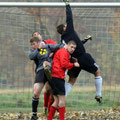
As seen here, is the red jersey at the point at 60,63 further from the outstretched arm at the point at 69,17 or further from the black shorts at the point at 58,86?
the outstretched arm at the point at 69,17

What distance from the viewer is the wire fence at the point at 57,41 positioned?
10398 mm

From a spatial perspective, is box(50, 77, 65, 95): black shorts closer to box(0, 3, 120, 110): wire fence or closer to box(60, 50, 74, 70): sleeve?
box(60, 50, 74, 70): sleeve

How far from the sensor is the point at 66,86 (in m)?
8.37

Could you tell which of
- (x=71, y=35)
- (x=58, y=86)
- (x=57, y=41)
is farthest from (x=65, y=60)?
(x=57, y=41)

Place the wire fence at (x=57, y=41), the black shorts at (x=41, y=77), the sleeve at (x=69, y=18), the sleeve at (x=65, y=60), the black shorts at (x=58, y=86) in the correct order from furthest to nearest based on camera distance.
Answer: the wire fence at (x=57, y=41) < the black shorts at (x=41, y=77) < the sleeve at (x=69, y=18) < the black shorts at (x=58, y=86) < the sleeve at (x=65, y=60)

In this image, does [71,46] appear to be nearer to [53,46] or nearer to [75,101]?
[53,46]

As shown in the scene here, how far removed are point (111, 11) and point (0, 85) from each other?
3.18m

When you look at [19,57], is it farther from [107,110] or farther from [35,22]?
[107,110]

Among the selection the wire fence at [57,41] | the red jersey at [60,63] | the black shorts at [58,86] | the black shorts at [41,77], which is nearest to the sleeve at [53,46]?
the red jersey at [60,63]

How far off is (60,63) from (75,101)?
10.2 feet

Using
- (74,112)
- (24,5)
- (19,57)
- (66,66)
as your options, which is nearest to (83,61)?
(66,66)

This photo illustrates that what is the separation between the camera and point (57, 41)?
1062cm

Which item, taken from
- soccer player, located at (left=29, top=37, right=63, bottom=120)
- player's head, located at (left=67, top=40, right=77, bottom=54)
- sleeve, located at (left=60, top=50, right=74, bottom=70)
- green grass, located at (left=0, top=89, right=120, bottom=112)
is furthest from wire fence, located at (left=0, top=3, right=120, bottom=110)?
sleeve, located at (left=60, top=50, right=74, bottom=70)

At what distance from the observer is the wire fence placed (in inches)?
409
